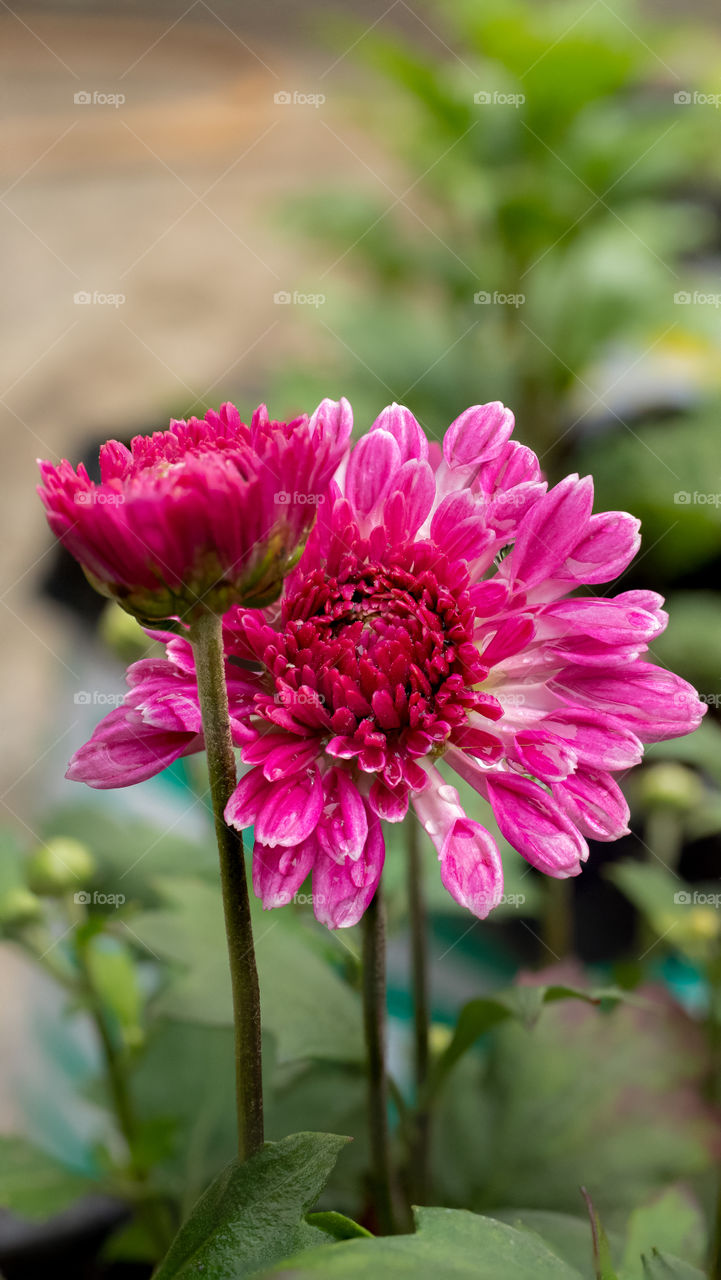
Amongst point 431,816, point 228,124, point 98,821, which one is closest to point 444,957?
point 98,821

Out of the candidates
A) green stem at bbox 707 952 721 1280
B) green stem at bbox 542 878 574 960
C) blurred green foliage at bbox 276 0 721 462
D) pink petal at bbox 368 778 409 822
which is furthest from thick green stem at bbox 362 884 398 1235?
blurred green foliage at bbox 276 0 721 462

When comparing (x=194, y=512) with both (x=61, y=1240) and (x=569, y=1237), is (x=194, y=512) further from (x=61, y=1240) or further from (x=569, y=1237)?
(x=61, y=1240)

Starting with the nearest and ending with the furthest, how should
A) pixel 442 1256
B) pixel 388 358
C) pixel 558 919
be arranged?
1. pixel 442 1256
2. pixel 558 919
3. pixel 388 358

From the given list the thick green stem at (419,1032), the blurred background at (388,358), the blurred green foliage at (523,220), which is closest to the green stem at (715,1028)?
the blurred background at (388,358)

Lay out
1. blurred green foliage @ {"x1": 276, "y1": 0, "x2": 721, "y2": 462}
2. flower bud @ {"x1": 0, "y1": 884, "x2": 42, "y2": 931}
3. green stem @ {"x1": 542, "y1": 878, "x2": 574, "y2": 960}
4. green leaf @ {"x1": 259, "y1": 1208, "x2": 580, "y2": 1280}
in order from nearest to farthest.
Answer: green leaf @ {"x1": 259, "y1": 1208, "x2": 580, "y2": 1280}
flower bud @ {"x1": 0, "y1": 884, "x2": 42, "y2": 931}
green stem @ {"x1": 542, "y1": 878, "x2": 574, "y2": 960}
blurred green foliage @ {"x1": 276, "y1": 0, "x2": 721, "y2": 462}

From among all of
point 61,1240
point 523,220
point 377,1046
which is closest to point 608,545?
point 377,1046

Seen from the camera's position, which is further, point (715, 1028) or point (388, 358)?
point (388, 358)

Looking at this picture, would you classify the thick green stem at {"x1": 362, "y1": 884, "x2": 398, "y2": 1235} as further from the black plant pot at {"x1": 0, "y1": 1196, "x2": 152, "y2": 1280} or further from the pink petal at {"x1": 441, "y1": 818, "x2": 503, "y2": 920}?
the black plant pot at {"x1": 0, "y1": 1196, "x2": 152, "y2": 1280}
